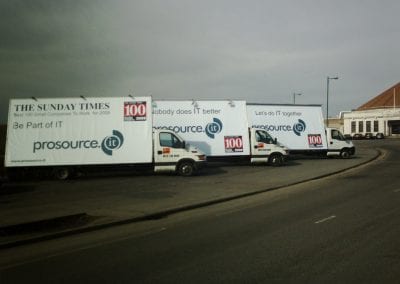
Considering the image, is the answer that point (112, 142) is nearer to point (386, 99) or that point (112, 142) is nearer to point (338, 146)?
point (338, 146)

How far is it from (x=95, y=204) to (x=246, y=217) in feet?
15.2

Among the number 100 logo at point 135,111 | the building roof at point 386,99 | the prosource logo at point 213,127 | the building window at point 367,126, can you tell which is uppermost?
the building roof at point 386,99

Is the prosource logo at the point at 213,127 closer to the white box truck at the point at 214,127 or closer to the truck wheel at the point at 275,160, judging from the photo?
the white box truck at the point at 214,127

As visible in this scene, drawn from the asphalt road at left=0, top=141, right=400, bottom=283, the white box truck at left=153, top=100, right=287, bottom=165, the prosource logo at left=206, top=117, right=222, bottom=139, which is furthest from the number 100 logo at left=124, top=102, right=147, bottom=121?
the asphalt road at left=0, top=141, right=400, bottom=283

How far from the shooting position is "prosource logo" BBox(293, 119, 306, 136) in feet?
102

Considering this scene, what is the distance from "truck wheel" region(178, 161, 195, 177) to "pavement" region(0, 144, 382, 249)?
1.52 ft

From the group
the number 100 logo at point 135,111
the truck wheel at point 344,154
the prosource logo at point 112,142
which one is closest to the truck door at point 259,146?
the number 100 logo at point 135,111

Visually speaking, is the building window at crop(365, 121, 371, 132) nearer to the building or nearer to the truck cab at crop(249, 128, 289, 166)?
the building

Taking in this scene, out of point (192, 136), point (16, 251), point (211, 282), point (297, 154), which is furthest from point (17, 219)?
point (297, 154)

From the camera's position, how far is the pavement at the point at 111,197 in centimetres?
1024

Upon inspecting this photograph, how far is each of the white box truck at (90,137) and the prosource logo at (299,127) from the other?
35.0 feet

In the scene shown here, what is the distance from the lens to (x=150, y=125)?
22.1 m

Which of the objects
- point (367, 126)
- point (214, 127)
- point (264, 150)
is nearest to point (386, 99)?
point (367, 126)

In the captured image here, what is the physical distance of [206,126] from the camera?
26.5 m
